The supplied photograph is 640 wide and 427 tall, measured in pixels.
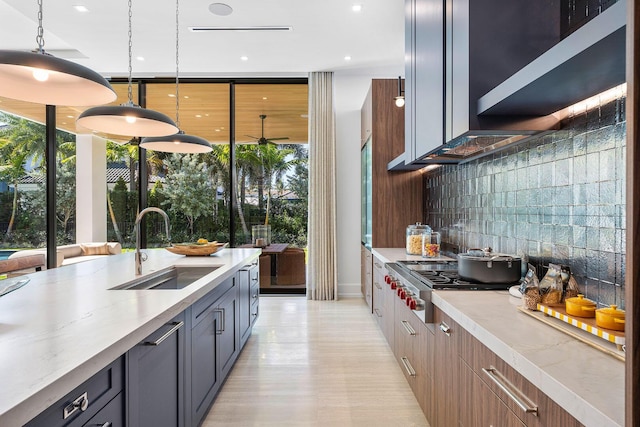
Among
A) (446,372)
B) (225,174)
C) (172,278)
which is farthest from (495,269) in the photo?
(225,174)

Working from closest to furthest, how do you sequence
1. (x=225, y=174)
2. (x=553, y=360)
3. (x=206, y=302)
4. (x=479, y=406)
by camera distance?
(x=553, y=360), (x=479, y=406), (x=206, y=302), (x=225, y=174)

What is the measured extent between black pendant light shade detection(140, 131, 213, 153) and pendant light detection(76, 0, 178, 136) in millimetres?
402

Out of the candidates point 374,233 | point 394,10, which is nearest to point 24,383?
point 374,233

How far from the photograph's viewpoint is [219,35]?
3.99 meters

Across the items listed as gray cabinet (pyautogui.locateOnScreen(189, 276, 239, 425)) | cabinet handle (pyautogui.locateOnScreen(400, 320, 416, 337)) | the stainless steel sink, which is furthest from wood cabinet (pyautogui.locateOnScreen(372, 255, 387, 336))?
the stainless steel sink

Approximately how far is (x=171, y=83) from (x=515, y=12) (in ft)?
16.7

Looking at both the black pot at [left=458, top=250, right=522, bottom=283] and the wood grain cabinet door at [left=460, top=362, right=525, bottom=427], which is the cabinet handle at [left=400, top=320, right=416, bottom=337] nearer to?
the black pot at [left=458, top=250, right=522, bottom=283]

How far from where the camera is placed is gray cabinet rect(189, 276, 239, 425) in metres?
1.92

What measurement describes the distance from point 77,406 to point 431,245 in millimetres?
2719

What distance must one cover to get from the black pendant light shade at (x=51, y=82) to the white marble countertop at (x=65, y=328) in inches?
38.4

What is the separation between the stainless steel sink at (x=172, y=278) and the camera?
86.8 inches

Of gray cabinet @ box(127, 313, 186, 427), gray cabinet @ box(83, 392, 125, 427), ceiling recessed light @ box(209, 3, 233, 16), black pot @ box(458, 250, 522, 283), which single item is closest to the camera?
gray cabinet @ box(83, 392, 125, 427)

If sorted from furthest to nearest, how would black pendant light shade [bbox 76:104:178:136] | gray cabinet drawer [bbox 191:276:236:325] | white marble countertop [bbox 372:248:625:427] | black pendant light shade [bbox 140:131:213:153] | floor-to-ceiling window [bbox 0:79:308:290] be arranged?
floor-to-ceiling window [bbox 0:79:308:290], black pendant light shade [bbox 140:131:213:153], black pendant light shade [bbox 76:104:178:136], gray cabinet drawer [bbox 191:276:236:325], white marble countertop [bbox 372:248:625:427]

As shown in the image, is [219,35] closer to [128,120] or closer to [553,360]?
[128,120]
